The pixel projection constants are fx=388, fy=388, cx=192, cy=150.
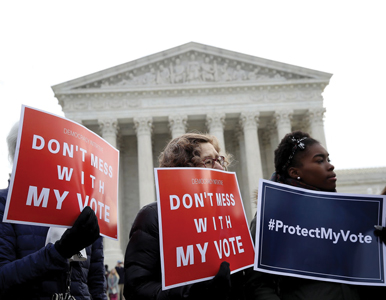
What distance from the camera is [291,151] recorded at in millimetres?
3744

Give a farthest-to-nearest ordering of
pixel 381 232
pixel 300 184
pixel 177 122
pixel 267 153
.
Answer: pixel 267 153 → pixel 177 122 → pixel 300 184 → pixel 381 232

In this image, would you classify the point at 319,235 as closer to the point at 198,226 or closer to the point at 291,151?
the point at 291,151

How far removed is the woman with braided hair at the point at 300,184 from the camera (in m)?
3.06

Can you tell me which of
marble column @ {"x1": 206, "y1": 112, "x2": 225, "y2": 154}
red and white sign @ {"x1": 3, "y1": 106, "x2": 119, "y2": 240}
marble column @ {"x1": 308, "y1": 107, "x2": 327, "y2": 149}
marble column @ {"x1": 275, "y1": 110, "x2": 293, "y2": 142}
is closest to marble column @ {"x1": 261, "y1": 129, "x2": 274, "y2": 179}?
marble column @ {"x1": 275, "y1": 110, "x2": 293, "y2": 142}

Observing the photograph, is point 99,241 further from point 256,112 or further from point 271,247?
point 256,112

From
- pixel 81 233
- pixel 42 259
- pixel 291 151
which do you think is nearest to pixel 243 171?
pixel 291 151

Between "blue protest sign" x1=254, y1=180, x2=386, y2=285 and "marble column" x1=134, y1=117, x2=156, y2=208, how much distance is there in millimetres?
24222

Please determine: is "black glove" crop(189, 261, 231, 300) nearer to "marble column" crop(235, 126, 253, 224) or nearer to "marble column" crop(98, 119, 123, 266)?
"marble column" crop(98, 119, 123, 266)

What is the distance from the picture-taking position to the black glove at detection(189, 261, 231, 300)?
8.09ft

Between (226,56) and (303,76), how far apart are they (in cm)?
635

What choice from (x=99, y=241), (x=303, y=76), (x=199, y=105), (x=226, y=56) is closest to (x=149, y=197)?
(x=199, y=105)

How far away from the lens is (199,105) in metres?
30.1

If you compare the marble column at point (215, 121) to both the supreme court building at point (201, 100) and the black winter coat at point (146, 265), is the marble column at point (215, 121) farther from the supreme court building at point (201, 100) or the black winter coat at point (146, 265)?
the black winter coat at point (146, 265)

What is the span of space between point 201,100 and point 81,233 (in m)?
28.1
